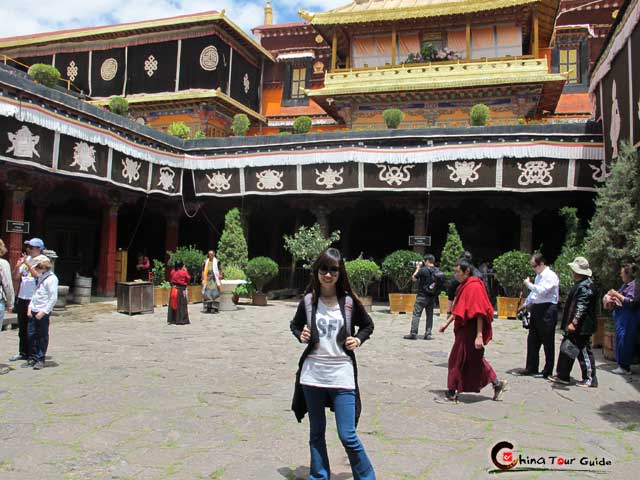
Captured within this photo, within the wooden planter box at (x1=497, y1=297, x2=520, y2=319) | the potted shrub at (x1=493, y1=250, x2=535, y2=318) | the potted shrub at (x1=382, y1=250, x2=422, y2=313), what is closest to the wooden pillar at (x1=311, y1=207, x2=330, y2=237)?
the potted shrub at (x1=382, y1=250, x2=422, y2=313)

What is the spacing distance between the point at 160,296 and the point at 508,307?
367 inches

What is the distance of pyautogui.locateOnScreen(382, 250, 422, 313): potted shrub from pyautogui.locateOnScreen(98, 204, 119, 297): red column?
8.58m

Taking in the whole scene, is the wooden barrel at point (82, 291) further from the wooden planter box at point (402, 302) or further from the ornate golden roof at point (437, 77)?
the ornate golden roof at point (437, 77)

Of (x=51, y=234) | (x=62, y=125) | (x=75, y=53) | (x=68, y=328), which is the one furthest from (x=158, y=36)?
(x=68, y=328)

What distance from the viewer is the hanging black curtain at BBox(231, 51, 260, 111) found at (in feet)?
83.0

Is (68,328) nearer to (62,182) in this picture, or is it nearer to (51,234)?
(62,182)

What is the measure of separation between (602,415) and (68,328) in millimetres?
9381

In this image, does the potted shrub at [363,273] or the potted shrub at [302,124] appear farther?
the potted shrub at [302,124]

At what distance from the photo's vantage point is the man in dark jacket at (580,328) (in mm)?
6336

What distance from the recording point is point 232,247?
15805 mm

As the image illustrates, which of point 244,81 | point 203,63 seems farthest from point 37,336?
point 244,81

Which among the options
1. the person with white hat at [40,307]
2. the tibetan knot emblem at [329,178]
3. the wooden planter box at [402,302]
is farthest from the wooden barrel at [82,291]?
the person with white hat at [40,307]

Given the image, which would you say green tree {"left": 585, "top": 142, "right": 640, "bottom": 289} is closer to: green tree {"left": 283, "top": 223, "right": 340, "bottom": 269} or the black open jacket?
the black open jacket

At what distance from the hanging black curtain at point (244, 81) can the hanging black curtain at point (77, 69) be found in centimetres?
727
